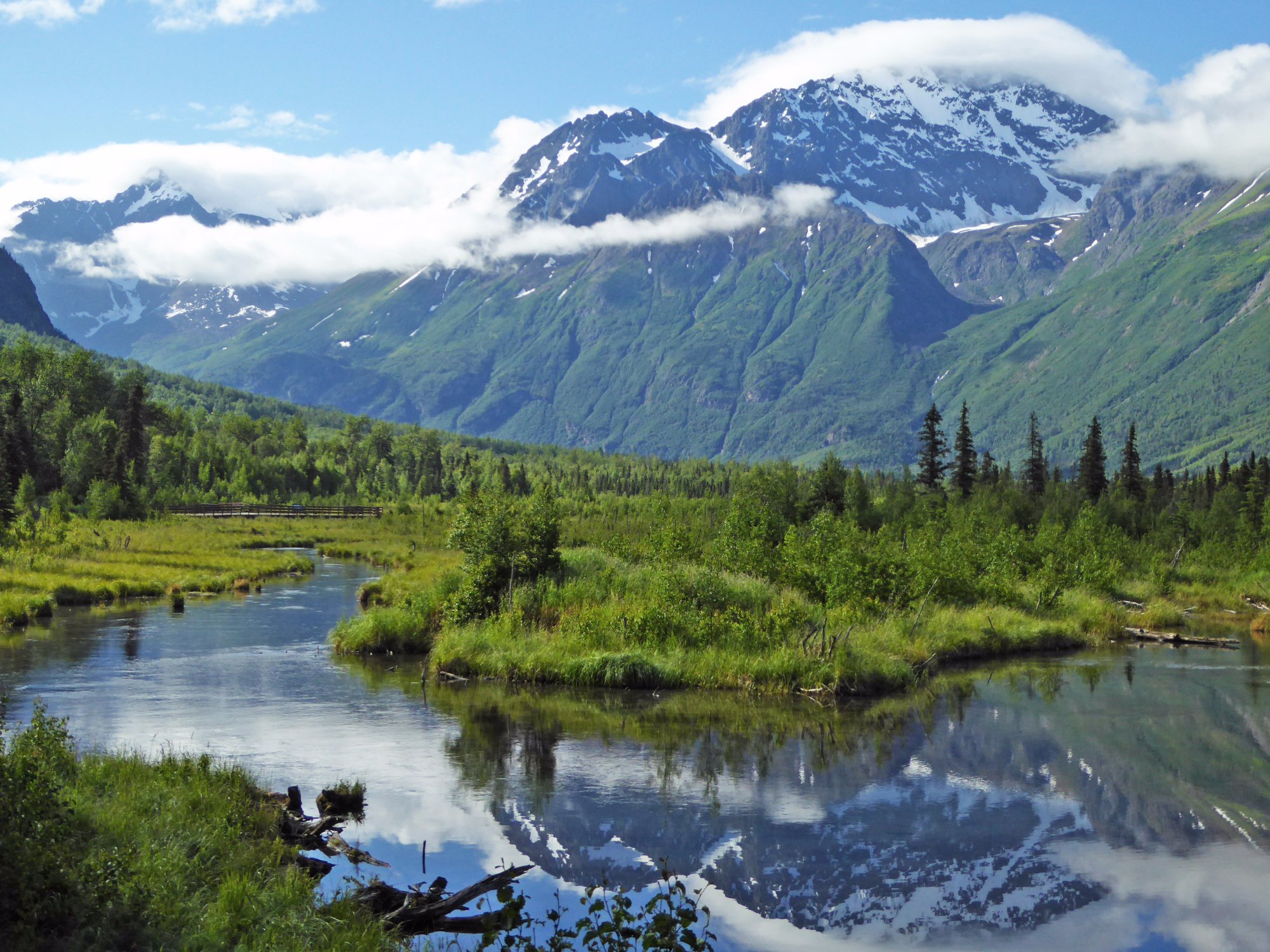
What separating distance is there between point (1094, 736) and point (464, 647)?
2321 centimetres

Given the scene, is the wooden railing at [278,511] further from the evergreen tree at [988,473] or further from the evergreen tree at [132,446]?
the evergreen tree at [988,473]

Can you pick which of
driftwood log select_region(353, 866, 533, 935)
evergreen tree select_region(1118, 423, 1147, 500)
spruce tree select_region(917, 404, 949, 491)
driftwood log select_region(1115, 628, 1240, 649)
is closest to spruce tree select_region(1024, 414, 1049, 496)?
evergreen tree select_region(1118, 423, 1147, 500)

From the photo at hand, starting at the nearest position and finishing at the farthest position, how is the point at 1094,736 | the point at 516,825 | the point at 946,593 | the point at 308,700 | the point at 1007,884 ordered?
the point at 1007,884 → the point at 516,825 → the point at 1094,736 → the point at 308,700 → the point at 946,593

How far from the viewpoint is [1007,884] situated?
952 inches

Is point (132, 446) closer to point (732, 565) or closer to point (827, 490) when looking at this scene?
point (827, 490)

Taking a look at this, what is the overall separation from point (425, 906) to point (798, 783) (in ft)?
43.5

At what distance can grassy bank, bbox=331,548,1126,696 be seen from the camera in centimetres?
4391

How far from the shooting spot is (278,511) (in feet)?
549

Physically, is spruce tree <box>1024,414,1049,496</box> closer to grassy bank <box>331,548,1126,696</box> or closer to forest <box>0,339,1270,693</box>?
forest <box>0,339,1270,693</box>

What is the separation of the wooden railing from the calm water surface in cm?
10577

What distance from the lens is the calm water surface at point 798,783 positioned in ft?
75.6

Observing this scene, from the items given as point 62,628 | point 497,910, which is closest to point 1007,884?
point 497,910

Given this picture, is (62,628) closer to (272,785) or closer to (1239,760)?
(272,785)

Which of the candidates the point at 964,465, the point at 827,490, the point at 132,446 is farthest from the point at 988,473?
the point at 132,446
